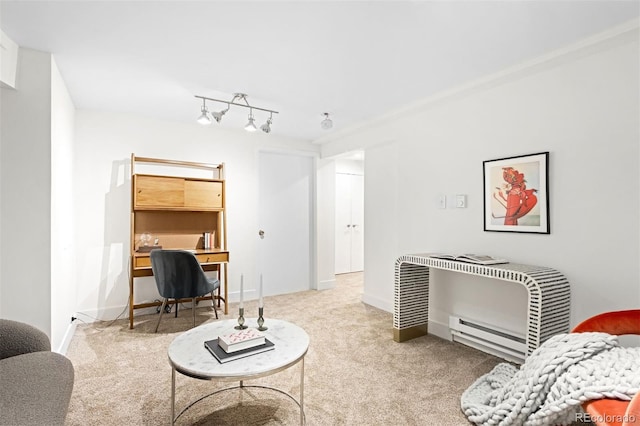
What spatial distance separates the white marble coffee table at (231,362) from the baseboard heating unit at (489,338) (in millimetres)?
Result: 1654

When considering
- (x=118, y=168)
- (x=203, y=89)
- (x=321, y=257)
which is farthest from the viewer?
(x=321, y=257)

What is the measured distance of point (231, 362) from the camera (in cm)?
165

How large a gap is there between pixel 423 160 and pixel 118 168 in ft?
11.0

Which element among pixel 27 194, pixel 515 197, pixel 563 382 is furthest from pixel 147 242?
pixel 563 382

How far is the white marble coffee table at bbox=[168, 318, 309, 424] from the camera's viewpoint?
155 cm

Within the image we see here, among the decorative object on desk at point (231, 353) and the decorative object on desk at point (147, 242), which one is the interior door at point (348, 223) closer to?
the decorative object on desk at point (147, 242)

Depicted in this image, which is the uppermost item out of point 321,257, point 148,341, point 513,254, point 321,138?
point 321,138

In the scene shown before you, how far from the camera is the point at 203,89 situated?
3.10 meters

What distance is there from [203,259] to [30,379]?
243cm

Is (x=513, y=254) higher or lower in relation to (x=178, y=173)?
lower

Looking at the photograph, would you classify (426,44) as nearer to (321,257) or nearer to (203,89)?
(203,89)

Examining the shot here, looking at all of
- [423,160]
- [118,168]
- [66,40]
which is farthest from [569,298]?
[118,168]

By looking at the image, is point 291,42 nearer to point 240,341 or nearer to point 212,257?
point 240,341

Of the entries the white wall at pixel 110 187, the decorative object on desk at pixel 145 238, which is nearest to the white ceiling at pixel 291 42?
the white wall at pixel 110 187
